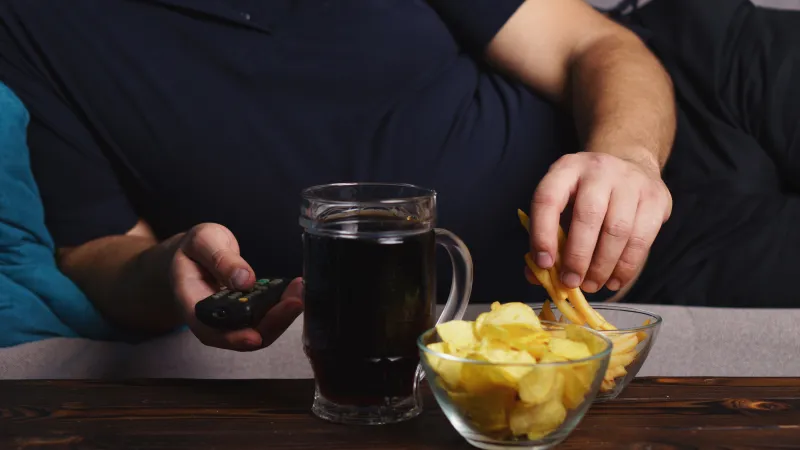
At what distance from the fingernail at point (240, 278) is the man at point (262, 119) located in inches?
17.9

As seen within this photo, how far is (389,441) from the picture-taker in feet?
1.98

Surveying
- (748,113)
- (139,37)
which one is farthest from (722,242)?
(139,37)

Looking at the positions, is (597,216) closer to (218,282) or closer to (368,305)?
(368,305)

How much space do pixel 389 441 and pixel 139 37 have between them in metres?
0.87

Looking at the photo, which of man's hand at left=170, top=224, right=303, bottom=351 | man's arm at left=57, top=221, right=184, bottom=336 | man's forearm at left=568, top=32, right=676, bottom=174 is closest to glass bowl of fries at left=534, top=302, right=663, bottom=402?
man's hand at left=170, top=224, right=303, bottom=351

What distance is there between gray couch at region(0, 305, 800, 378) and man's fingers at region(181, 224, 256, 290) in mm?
248

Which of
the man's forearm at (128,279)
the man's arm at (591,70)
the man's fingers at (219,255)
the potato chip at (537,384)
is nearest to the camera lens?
the potato chip at (537,384)

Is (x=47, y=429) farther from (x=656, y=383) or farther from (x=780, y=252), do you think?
(x=780, y=252)

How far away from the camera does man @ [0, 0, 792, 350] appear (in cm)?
124

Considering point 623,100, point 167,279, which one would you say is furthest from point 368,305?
point 623,100

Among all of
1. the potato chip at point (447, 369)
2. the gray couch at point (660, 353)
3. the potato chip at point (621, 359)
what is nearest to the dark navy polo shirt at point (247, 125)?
the gray couch at point (660, 353)

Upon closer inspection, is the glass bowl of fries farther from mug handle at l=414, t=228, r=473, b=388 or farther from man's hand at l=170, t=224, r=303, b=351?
man's hand at l=170, t=224, r=303, b=351

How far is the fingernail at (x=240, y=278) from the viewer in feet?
2.48

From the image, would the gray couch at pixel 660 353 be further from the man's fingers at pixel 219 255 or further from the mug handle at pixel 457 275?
the mug handle at pixel 457 275
